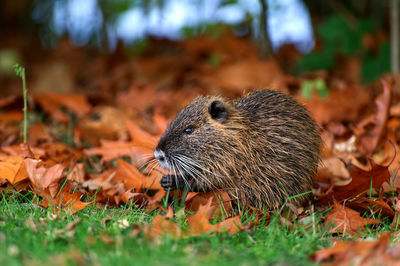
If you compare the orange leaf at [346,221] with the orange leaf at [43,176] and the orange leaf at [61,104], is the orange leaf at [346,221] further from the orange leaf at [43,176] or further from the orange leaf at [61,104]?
the orange leaf at [61,104]

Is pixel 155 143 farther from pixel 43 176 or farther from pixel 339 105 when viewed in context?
pixel 339 105

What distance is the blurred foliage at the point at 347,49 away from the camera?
700cm

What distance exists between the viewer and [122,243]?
2.26 m

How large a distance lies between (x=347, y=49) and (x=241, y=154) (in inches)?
171

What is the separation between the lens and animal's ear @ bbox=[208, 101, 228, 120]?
352 centimetres

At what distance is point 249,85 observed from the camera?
7.43 metres

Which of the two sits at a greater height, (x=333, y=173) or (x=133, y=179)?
(x=133, y=179)

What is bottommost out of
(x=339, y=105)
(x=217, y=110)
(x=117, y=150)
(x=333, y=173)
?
(x=333, y=173)

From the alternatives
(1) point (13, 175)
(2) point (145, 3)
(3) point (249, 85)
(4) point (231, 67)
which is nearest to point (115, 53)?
(2) point (145, 3)

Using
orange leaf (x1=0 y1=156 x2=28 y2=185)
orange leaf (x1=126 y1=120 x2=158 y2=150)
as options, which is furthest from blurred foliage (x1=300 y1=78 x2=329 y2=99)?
orange leaf (x1=0 y1=156 x2=28 y2=185)

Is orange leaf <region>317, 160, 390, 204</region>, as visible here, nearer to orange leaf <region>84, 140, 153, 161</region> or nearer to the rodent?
the rodent

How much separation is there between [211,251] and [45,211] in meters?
1.27

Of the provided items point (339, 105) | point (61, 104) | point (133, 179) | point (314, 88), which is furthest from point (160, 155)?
point (314, 88)

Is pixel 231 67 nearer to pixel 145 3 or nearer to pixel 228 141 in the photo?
pixel 145 3
